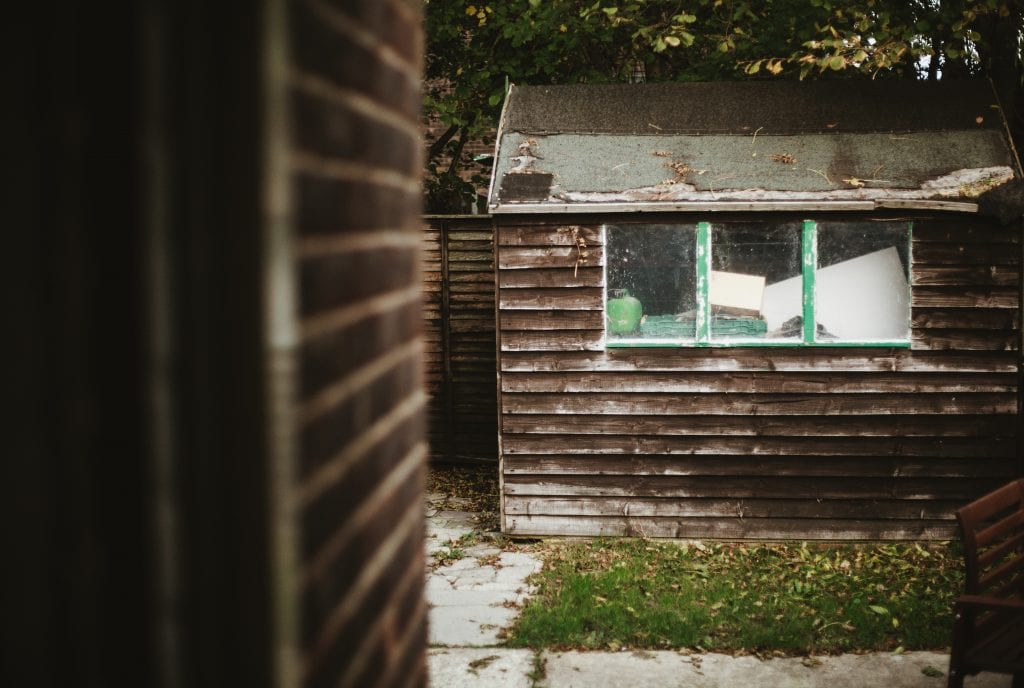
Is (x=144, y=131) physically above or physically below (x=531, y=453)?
above

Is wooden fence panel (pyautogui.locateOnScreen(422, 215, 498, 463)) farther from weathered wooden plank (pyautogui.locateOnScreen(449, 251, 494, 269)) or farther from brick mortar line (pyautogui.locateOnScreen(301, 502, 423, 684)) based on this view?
brick mortar line (pyautogui.locateOnScreen(301, 502, 423, 684))

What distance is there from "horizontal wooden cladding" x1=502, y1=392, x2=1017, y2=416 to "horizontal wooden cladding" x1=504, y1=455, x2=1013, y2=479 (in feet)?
1.26

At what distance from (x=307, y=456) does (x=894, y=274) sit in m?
6.83

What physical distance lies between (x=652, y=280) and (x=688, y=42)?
3.13 m

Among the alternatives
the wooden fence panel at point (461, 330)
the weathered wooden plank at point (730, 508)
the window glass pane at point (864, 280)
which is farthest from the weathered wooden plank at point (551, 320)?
the wooden fence panel at point (461, 330)

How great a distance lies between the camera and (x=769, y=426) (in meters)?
7.34

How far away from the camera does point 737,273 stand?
727 centimetres

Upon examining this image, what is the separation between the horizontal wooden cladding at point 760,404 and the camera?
7.17 metres

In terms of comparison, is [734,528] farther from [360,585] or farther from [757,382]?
[360,585]

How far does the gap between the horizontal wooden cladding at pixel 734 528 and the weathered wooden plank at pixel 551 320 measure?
5.29ft

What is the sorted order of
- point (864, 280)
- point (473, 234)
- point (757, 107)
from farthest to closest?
point (473, 234) → point (757, 107) → point (864, 280)

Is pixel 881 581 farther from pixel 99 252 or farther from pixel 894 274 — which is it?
pixel 99 252

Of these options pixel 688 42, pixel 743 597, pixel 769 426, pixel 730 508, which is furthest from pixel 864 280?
pixel 688 42

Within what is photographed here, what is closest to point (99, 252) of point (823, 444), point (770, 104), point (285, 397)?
point (285, 397)
